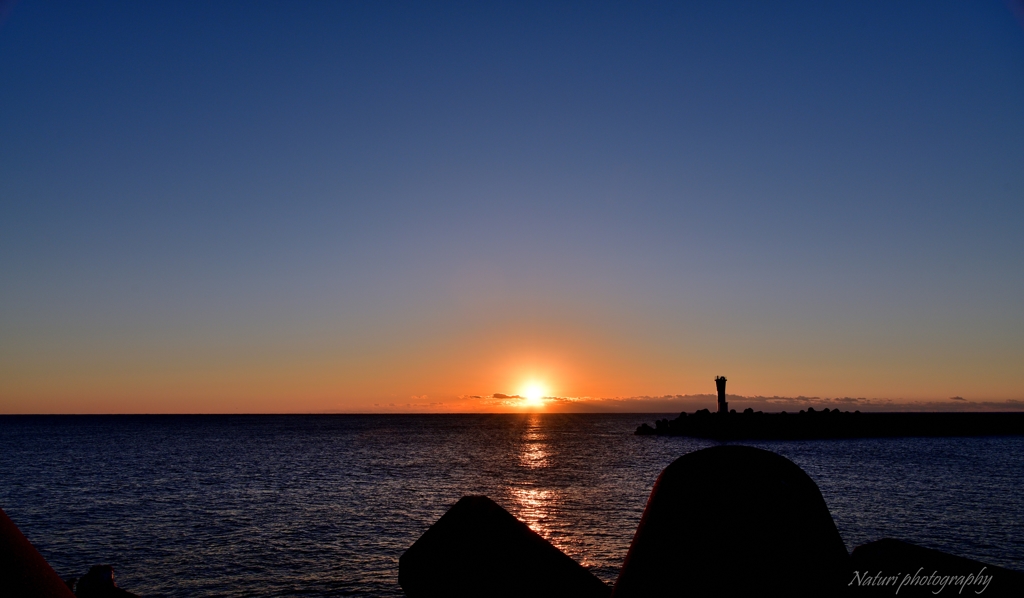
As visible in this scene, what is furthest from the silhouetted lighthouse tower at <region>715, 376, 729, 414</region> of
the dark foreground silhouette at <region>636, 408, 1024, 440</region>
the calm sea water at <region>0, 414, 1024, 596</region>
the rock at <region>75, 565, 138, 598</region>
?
the rock at <region>75, 565, 138, 598</region>

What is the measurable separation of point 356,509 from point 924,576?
23.6 metres

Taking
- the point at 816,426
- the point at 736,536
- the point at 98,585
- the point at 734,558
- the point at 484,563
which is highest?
the point at 736,536

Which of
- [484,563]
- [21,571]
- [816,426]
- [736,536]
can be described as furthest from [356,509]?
[816,426]

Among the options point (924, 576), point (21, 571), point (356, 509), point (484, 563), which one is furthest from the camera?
point (356, 509)

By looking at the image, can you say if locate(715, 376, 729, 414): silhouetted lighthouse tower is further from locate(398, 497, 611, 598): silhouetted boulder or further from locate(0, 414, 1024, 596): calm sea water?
locate(398, 497, 611, 598): silhouetted boulder

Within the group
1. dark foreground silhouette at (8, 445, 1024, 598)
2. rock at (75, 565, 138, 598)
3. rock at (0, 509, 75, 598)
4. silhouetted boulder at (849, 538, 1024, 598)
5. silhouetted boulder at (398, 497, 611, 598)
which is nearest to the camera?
rock at (0, 509, 75, 598)

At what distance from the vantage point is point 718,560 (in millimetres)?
3998

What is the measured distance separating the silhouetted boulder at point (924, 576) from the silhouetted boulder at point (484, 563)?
6.26 ft

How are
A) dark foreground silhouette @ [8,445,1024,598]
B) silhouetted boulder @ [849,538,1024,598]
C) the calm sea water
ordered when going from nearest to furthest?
1. dark foreground silhouette @ [8,445,1024,598]
2. silhouetted boulder @ [849,538,1024,598]
3. the calm sea water

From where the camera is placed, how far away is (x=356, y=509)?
991 inches

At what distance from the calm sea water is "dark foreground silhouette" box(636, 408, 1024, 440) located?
75.6 feet

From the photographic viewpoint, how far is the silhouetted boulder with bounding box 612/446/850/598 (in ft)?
12.9

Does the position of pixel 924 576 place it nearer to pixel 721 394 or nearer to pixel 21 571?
pixel 21 571

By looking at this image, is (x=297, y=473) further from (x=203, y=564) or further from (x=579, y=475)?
(x=203, y=564)
